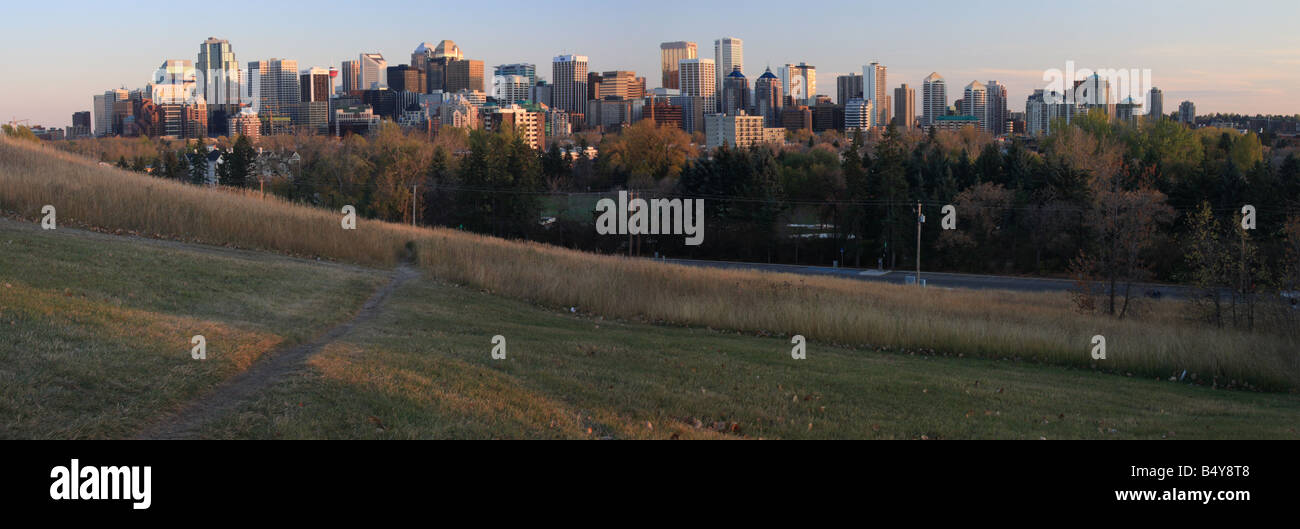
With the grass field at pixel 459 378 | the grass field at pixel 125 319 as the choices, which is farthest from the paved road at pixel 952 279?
the grass field at pixel 125 319

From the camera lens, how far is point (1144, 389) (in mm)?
17016

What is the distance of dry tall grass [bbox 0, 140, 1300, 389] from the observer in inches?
829

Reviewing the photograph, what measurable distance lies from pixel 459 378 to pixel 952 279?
172ft

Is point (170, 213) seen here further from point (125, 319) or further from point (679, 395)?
point (679, 395)

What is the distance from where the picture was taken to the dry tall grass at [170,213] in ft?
87.6

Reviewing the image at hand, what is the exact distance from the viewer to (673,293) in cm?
2812

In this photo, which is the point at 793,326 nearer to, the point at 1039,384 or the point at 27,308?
the point at 1039,384

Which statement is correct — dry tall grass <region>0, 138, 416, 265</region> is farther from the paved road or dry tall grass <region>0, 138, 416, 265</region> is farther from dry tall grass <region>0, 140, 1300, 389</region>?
the paved road

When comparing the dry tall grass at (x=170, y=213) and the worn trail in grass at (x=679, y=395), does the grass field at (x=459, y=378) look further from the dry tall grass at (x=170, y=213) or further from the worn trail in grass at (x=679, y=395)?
the dry tall grass at (x=170, y=213)

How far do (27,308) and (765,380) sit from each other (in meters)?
10.1

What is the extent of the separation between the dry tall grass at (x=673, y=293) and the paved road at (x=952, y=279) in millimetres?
16251

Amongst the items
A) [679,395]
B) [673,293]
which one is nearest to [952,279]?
[673,293]
